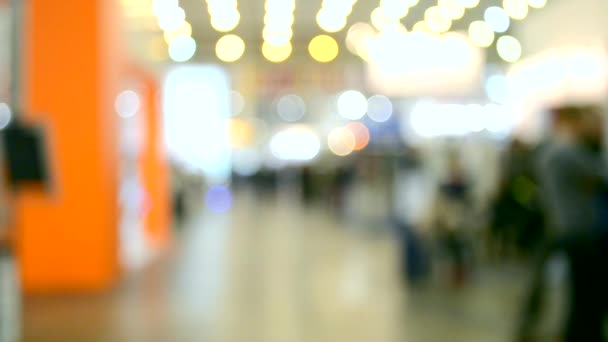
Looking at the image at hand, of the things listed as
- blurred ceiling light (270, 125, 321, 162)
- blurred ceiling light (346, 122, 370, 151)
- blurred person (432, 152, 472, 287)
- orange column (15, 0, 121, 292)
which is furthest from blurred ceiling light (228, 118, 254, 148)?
orange column (15, 0, 121, 292)

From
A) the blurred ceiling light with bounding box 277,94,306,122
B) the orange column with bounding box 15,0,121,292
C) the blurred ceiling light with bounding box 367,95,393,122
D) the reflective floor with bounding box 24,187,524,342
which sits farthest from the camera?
the blurred ceiling light with bounding box 277,94,306,122

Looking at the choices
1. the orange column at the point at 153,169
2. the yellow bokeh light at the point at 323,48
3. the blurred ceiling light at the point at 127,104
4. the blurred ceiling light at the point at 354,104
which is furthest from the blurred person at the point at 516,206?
the blurred ceiling light at the point at 354,104

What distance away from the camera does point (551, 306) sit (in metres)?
5.73

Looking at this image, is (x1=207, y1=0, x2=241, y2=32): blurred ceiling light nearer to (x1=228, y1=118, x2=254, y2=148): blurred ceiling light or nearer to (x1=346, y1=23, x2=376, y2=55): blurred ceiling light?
(x1=346, y1=23, x2=376, y2=55): blurred ceiling light

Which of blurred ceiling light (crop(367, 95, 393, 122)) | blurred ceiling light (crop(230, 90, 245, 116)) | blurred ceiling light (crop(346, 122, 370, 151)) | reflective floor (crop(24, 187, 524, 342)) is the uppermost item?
blurred ceiling light (crop(230, 90, 245, 116))

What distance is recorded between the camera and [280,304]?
6195 mm

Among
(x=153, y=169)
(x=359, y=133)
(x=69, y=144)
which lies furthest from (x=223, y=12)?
(x=359, y=133)

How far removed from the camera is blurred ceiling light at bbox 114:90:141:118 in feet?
26.4

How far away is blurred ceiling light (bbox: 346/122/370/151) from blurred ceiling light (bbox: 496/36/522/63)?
17187 mm

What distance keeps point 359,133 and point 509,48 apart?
1927 cm

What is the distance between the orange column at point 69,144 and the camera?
700 cm

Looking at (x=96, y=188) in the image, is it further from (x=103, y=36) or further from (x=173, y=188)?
(x=173, y=188)

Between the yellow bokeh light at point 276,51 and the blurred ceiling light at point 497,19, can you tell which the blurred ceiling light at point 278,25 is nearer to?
the yellow bokeh light at point 276,51

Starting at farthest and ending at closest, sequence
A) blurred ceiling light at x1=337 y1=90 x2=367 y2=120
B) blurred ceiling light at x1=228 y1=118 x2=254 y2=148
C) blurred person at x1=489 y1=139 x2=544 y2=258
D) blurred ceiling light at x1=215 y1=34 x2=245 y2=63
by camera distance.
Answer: blurred ceiling light at x1=228 y1=118 x2=254 y2=148 → blurred ceiling light at x1=337 y1=90 x2=367 y2=120 → blurred person at x1=489 y1=139 x2=544 y2=258 → blurred ceiling light at x1=215 y1=34 x2=245 y2=63
